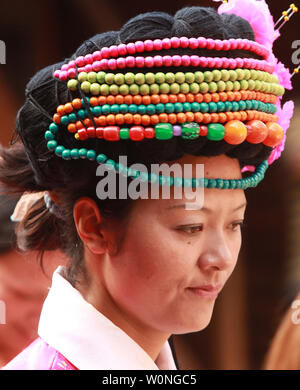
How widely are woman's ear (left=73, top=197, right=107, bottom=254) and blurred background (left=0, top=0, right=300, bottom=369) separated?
3.68ft

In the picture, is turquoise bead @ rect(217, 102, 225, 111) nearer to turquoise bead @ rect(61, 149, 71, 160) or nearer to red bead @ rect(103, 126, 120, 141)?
red bead @ rect(103, 126, 120, 141)

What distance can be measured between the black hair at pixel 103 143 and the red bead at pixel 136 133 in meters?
0.03

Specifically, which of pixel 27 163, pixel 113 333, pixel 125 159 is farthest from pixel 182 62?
pixel 113 333

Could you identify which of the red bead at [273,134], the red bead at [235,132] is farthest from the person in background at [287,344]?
the red bead at [235,132]

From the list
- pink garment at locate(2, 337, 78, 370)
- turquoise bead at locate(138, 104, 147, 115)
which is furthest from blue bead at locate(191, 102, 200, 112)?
pink garment at locate(2, 337, 78, 370)

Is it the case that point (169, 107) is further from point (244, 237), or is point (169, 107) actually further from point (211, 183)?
point (244, 237)

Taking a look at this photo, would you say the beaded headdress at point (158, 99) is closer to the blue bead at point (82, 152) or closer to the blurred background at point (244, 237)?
the blue bead at point (82, 152)

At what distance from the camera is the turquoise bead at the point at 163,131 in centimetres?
126

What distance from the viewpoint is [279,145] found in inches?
61.2

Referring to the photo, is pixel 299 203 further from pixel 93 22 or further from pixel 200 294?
pixel 200 294

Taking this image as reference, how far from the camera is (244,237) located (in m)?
3.24

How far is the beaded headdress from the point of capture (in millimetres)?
1277

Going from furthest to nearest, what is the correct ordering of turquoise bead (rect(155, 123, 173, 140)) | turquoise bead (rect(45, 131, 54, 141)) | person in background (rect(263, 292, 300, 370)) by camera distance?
person in background (rect(263, 292, 300, 370)) < turquoise bead (rect(45, 131, 54, 141)) < turquoise bead (rect(155, 123, 173, 140))

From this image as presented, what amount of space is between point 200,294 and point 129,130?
1.29 ft
